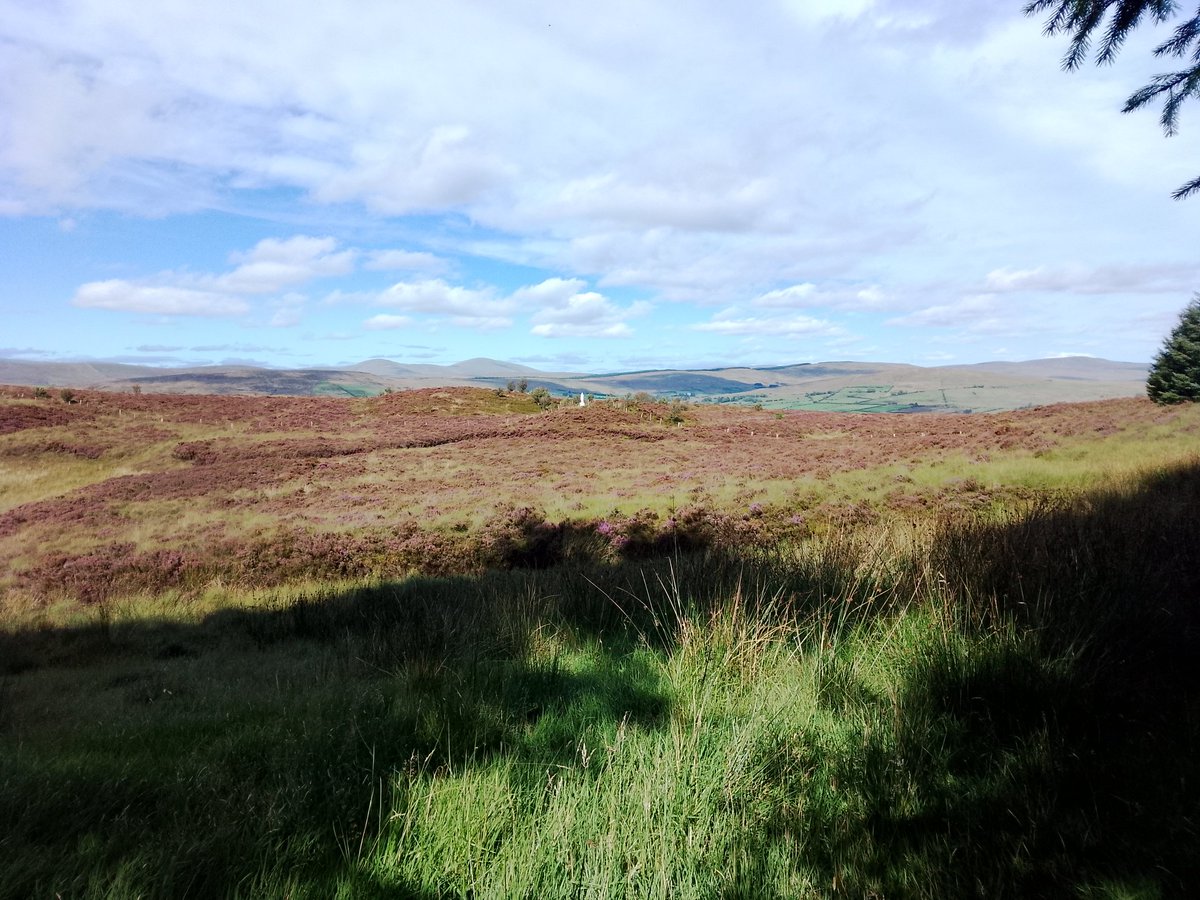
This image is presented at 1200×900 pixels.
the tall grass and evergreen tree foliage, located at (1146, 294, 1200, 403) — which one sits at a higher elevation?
evergreen tree foliage, located at (1146, 294, 1200, 403)

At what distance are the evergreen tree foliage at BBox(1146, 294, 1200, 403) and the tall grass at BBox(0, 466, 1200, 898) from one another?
2456cm

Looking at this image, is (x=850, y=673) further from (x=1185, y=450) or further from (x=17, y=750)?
(x=1185, y=450)

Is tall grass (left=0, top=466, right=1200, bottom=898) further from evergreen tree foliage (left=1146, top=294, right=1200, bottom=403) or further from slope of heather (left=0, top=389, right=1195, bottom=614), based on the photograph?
evergreen tree foliage (left=1146, top=294, right=1200, bottom=403)

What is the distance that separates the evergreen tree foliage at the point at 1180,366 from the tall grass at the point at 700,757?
24559 millimetres

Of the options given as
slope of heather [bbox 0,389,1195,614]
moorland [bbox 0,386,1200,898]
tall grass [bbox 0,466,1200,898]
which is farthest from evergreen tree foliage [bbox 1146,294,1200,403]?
tall grass [bbox 0,466,1200,898]

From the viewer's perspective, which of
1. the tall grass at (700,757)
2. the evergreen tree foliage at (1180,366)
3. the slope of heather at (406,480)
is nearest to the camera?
the tall grass at (700,757)

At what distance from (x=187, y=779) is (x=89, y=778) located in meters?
0.49

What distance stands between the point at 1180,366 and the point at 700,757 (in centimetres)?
3087

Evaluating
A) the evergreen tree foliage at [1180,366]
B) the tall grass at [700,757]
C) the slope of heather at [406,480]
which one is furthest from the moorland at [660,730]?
the evergreen tree foliage at [1180,366]

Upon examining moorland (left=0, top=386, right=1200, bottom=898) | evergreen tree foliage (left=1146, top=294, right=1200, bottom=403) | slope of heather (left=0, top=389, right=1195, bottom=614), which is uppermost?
evergreen tree foliage (left=1146, top=294, right=1200, bottom=403)

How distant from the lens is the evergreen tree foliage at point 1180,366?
2231 cm

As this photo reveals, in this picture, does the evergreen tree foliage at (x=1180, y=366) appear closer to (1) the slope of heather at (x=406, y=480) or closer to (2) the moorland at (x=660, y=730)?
(1) the slope of heather at (x=406, y=480)

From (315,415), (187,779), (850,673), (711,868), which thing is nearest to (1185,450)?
(850,673)

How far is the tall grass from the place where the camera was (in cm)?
223
